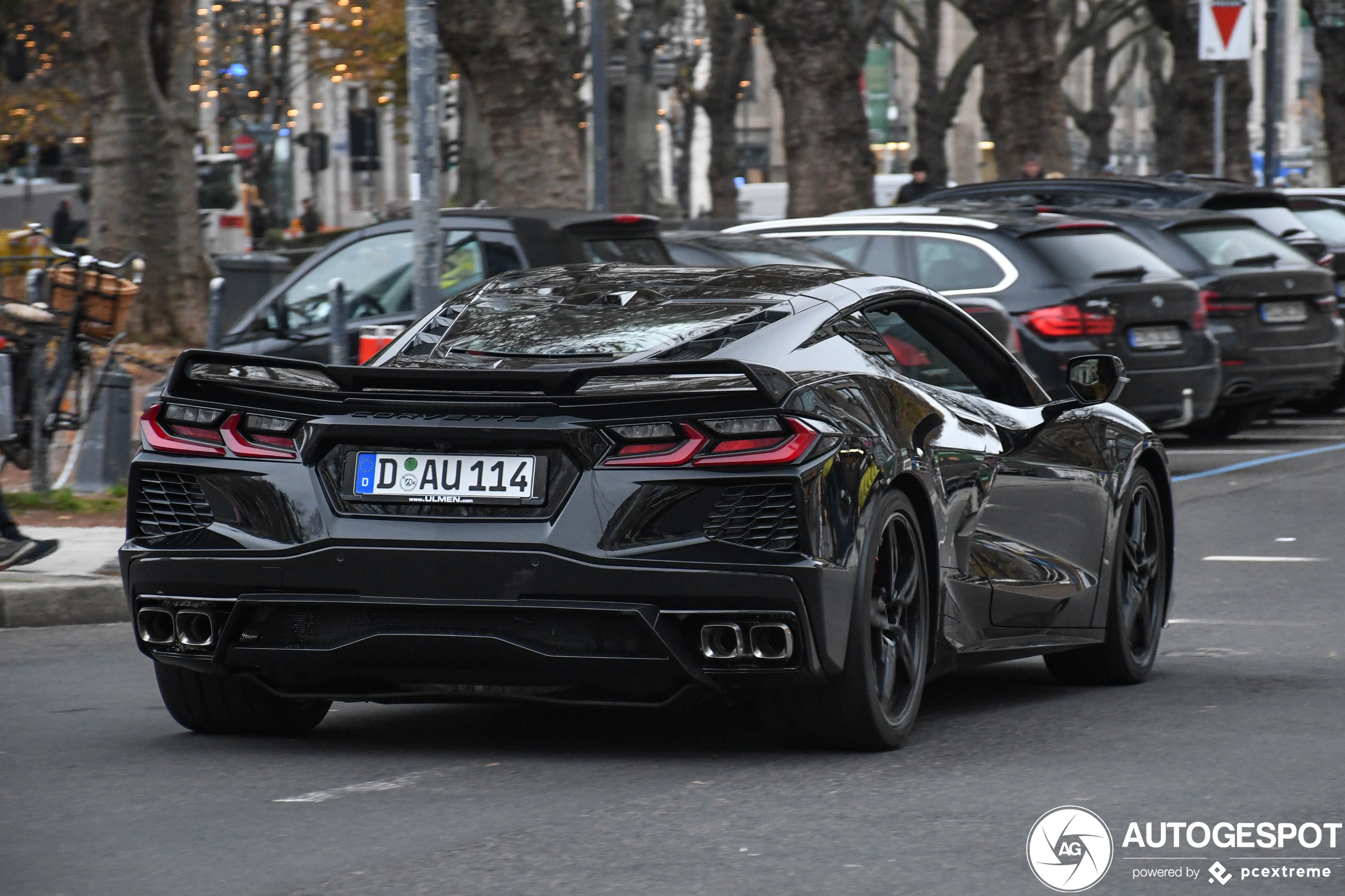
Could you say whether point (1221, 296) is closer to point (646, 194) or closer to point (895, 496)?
point (895, 496)

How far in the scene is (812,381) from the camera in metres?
5.88

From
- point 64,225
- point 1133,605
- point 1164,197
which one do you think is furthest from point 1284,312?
point 64,225

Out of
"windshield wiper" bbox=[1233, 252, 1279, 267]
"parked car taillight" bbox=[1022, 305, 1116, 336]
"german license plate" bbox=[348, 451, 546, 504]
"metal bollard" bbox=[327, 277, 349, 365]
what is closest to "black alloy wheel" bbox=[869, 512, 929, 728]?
"german license plate" bbox=[348, 451, 546, 504]

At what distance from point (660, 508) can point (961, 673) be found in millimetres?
2788

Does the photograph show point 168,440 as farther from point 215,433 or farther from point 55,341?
point 55,341

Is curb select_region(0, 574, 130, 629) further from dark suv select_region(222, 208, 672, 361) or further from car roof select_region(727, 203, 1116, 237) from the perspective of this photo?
car roof select_region(727, 203, 1116, 237)

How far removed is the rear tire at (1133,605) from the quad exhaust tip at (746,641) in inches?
84.0

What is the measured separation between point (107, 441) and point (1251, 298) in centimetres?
892

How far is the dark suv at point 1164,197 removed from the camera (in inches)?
768

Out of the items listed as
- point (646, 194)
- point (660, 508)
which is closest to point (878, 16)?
point (646, 194)

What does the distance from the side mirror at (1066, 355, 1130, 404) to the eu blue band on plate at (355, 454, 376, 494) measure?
265 centimetres

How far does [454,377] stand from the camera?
5777 mm

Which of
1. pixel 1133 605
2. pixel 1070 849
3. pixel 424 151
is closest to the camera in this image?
pixel 1070 849

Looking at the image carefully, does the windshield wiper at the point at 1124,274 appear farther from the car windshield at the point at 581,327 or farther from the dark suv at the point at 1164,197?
the car windshield at the point at 581,327
